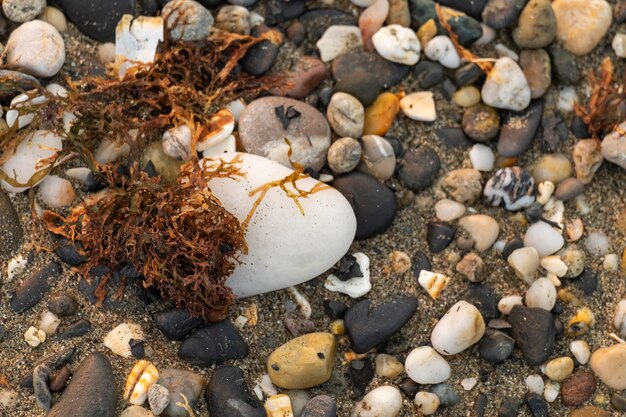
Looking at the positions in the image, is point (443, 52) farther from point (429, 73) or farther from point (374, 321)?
point (374, 321)

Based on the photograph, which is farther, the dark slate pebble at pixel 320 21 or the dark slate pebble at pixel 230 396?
the dark slate pebble at pixel 320 21

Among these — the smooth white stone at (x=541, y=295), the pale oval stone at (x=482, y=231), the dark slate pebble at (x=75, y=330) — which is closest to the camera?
the dark slate pebble at (x=75, y=330)

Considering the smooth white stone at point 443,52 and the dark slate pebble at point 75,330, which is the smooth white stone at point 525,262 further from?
the dark slate pebble at point 75,330

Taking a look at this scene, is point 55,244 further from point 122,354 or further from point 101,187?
point 122,354

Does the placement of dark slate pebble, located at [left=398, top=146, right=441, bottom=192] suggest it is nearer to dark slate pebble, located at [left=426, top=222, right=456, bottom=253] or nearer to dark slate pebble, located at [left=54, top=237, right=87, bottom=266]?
dark slate pebble, located at [left=426, top=222, right=456, bottom=253]

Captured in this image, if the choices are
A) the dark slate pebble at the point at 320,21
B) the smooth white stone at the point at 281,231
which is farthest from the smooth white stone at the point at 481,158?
the dark slate pebble at the point at 320,21

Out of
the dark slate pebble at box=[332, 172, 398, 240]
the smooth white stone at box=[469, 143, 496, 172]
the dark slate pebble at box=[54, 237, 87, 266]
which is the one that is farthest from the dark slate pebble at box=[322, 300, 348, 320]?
the dark slate pebble at box=[54, 237, 87, 266]

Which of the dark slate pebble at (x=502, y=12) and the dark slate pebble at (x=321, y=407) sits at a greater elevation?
the dark slate pebble at (x=502, y=12)

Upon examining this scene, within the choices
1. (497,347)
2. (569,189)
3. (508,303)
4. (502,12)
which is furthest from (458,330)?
(502,12)
